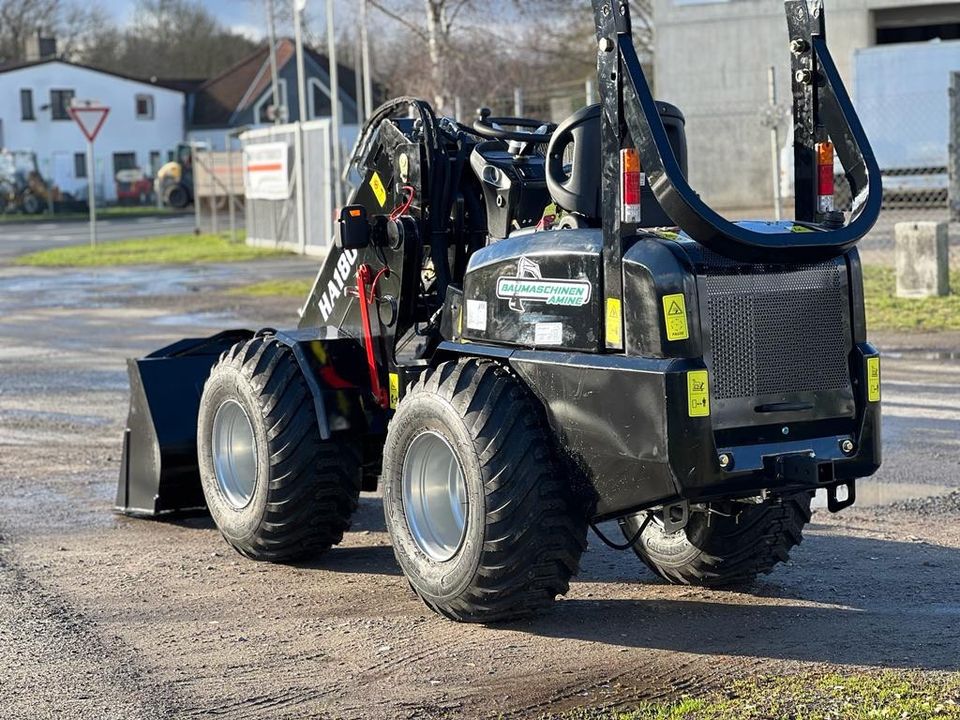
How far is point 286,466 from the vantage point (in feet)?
21.7

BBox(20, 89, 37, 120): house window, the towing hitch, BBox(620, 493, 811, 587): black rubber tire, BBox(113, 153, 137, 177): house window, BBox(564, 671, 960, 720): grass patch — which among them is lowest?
BBox(564, 671, 960, 720): grass patch

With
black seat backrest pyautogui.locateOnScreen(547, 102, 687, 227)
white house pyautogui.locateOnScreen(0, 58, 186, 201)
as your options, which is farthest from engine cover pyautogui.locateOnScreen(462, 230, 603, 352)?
white house pyautogui.locateOnScreen(0, 58, 186, 201)

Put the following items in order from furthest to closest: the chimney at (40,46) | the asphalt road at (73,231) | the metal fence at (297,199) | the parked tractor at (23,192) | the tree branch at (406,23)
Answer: the chimney at (40,46)
the parked tractor at (23,192)
the asphalt road at (73,231)
the tree branch at (406,23)
the metal fence at (297,199)

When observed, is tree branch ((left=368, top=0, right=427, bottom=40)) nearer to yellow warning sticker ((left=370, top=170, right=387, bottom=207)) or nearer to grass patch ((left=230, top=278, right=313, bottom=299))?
grass patch ((left=230, top=278, right=313, bottom=299))

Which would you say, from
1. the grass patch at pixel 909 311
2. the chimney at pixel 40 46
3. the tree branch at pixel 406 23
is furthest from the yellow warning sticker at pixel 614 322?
the chimney at pixel 40 46

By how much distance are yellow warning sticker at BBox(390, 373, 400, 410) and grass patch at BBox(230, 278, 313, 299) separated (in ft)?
44.3

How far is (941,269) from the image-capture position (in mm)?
16016

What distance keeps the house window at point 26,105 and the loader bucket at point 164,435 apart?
70.1 m

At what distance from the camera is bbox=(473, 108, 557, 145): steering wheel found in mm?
6430

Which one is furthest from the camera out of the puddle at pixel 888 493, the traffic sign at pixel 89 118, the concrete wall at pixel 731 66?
the concrete wall at pixel 731 66

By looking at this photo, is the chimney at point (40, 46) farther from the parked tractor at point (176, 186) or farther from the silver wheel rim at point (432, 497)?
the silver wheel rim at point (432, 497)

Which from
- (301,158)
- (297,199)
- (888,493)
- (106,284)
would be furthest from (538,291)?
(297,199)

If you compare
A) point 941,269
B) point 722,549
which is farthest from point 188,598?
point 941,269

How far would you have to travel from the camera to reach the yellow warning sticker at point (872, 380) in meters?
5.52
